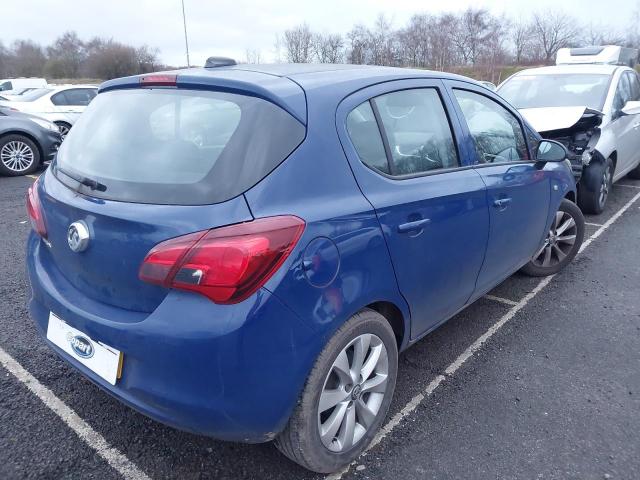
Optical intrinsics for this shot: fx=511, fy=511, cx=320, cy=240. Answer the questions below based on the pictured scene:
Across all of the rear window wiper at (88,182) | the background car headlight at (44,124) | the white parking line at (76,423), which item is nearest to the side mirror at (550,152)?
the rear window wiper at (88,182)

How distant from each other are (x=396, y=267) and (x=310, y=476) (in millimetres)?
939

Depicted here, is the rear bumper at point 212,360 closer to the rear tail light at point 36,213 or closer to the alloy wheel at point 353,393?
the alloy wheel at point 353,393

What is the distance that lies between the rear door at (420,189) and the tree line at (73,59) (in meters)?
48.8

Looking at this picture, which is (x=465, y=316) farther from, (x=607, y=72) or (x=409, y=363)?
(x=607, y=72)

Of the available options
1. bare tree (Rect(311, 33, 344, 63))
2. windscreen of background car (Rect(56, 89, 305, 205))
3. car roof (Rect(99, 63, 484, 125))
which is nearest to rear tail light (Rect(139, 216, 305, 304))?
windscreen of background car (Rect(56, 89, 305, 205))

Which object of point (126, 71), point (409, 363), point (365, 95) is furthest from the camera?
point (126, 71)

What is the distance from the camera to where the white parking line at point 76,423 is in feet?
6.95

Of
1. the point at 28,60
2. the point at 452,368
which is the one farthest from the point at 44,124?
the point at 28,60

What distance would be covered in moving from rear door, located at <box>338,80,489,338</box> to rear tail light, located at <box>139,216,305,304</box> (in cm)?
55

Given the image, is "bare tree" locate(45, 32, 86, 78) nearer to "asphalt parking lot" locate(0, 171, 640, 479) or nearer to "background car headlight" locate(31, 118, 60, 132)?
"background car headlight" locate(31, 118, 60, 132)

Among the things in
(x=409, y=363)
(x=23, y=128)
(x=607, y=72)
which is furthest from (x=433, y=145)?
(x=23, y=128)

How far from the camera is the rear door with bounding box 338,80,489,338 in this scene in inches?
84.0

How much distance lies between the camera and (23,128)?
8703 millimetres

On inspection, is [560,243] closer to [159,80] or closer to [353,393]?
[353,393]
